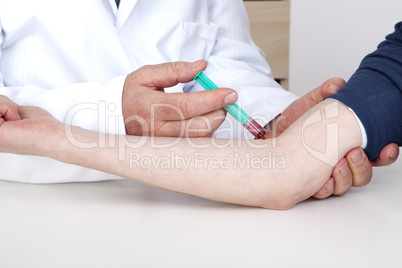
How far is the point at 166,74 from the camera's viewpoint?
0.80m

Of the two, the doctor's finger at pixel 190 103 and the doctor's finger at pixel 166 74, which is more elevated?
the doctor's finger at pixel 166 74

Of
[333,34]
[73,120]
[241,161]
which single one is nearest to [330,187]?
[241,161]

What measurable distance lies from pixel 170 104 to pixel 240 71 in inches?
14.1

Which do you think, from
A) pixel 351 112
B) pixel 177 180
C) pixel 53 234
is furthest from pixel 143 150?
pixel 351 112

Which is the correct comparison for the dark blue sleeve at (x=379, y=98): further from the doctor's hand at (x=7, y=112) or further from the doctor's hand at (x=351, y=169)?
the doctor's hand at (x=7, y=112)

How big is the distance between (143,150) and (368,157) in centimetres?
35

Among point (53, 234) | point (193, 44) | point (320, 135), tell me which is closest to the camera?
point (53, 234)

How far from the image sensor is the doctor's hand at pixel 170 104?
0.77 metres

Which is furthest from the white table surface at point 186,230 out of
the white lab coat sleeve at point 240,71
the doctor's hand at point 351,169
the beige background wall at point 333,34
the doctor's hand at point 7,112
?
the beige background wall at point 333,34

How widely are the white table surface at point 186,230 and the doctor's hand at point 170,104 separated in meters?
0.10

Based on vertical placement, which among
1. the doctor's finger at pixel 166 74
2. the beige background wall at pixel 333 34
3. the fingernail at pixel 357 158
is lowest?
the beige background wall at pixel 333 34

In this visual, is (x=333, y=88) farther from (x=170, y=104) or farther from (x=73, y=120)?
(x=73, y=120)

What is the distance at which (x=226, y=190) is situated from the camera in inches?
27.7

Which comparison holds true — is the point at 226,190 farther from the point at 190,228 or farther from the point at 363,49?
the point at 363,49
